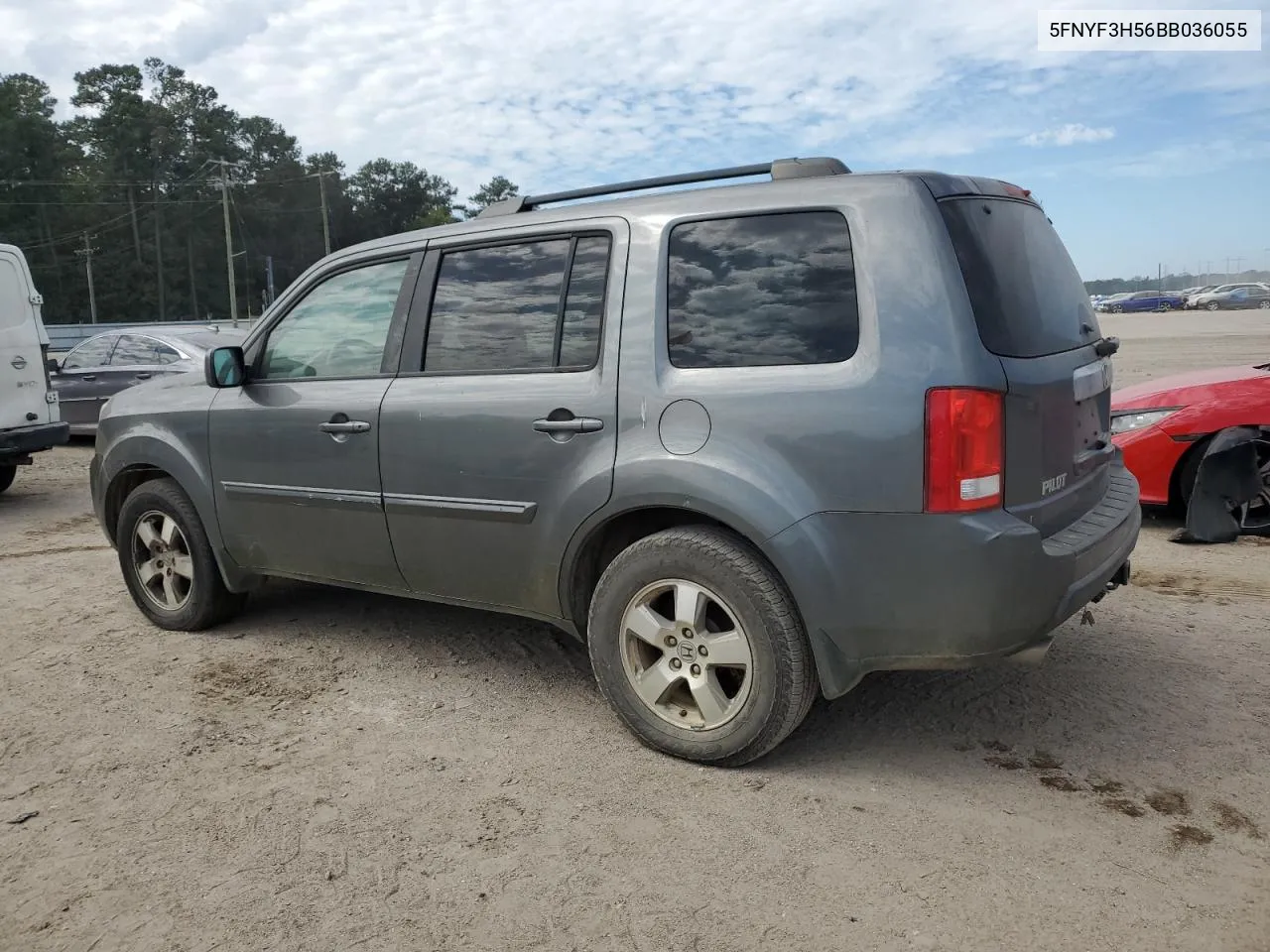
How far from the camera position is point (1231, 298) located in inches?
2120

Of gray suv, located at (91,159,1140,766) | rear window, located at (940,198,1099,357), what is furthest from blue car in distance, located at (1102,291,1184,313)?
gray suv, located at (91,159,1140,766)

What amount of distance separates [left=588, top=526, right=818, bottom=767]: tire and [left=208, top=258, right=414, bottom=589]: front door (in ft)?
3.83

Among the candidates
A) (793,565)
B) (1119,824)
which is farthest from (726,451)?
(1119,824)

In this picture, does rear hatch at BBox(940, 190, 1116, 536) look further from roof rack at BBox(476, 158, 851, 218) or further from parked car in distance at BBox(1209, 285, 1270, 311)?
parked car in distance at BBox(1209, 285, 1270, 311)

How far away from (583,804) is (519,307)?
1784 mm

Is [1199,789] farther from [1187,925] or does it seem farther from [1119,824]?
[1187,925]

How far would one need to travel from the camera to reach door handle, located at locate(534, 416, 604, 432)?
347 cm

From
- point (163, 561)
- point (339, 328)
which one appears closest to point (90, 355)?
point (163, 561)

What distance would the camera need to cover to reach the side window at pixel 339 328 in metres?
4.22

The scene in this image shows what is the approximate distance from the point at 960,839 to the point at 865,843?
27cm

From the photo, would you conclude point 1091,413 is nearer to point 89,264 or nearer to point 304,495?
point 304,495

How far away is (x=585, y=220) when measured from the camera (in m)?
3.69

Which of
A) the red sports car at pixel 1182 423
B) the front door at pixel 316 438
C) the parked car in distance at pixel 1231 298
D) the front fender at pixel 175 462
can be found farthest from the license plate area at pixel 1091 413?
the parked car in distance at pixel 1231 298

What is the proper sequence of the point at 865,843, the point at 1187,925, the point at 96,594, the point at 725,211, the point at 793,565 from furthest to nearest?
the point at 96,594 → the point at 725,211 → the point at 793,565 → the point at 865,843 → the point at 1187,925
